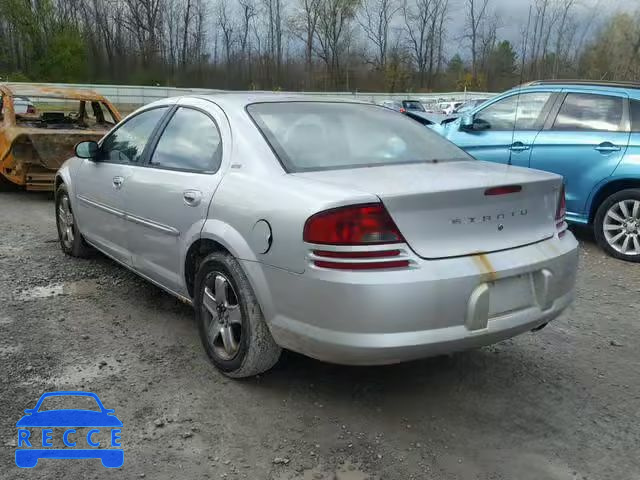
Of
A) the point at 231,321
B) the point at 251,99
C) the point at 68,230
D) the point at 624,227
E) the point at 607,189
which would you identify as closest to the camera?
the point at 231,321

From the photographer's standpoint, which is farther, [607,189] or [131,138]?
[607,189]

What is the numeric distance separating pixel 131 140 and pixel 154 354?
165 centimetres

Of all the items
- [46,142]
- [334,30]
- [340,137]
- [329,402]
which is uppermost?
[334,30]

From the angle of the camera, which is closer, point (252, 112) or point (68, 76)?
point (252, 112)

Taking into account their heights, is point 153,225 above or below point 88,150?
below

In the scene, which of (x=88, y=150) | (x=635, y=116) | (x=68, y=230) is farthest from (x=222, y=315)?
(x=635, y=116)

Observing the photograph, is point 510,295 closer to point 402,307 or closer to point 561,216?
point 402,307

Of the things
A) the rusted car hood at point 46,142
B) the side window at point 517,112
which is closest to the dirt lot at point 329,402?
the side window at point 517,112

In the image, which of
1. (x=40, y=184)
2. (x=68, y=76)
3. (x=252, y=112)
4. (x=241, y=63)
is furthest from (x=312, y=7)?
(x=252, y=112)

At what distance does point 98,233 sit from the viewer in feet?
15.3

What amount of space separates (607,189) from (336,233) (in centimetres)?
462

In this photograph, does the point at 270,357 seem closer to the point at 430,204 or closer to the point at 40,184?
the point at 430,204

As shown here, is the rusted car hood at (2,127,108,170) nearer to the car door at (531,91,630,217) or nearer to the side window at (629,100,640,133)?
the car door at (531,91,630,217)

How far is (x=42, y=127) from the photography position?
28.1ft
